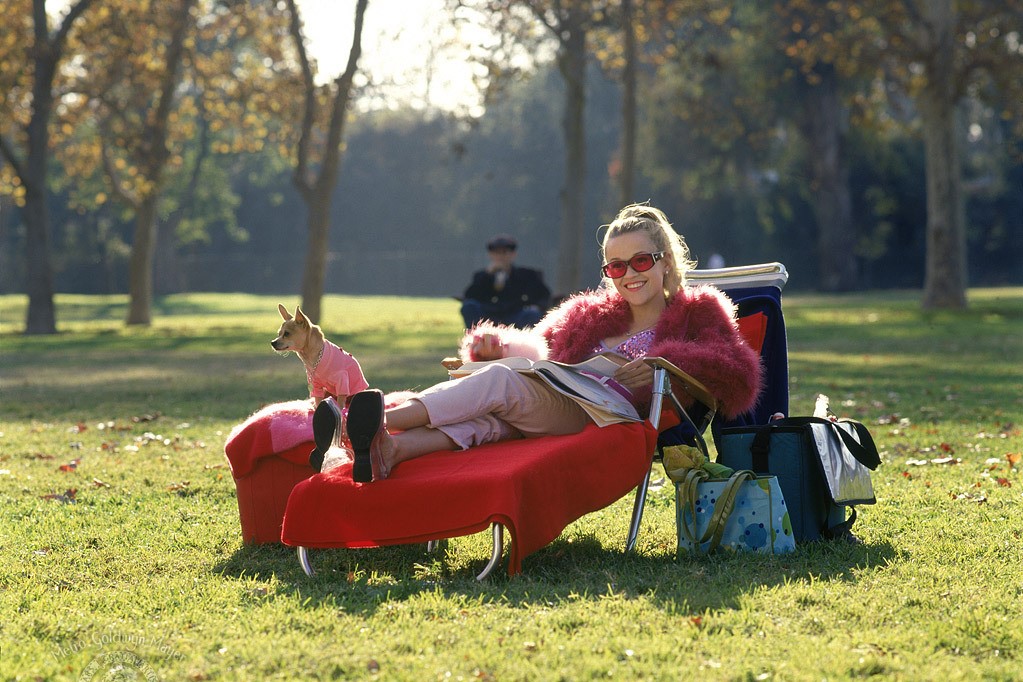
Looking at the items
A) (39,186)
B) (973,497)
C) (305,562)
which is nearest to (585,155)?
(39,186)

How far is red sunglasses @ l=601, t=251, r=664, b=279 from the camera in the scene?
5367 millimetres

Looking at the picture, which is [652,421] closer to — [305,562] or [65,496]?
[305,562]

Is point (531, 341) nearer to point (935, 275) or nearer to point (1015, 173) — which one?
point (935, 275)

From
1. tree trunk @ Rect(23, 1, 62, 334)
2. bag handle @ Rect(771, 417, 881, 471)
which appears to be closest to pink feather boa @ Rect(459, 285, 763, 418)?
bag handle @ Rect(771, 417, 881, 471)

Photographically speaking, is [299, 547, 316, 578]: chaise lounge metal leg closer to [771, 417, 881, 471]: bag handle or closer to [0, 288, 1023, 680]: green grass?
[0, 288, 1023, 680]: green grass

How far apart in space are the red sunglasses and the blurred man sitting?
7180 millimetres

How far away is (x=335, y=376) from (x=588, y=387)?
1.04 meters

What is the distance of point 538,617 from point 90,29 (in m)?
23.3

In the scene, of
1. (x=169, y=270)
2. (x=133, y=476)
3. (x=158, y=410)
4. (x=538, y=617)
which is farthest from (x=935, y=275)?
(x=169, y=270)

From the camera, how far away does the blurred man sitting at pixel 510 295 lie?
1274cm

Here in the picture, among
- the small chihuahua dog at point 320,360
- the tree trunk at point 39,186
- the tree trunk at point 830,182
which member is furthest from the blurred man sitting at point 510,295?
the tree trunk at point 830,182

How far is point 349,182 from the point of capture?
63.2 metres

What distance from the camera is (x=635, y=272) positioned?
5414 millimetres

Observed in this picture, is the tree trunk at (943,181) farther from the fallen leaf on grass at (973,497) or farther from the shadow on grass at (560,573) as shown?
the shadow on grass at (560,573)
